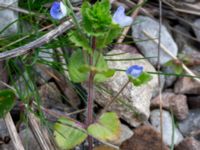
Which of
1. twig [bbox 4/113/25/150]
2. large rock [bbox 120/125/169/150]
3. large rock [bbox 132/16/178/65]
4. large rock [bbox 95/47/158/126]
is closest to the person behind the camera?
twig [bbox 4/113/25/150]

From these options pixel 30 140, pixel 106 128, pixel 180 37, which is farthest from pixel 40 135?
pixel 180 37

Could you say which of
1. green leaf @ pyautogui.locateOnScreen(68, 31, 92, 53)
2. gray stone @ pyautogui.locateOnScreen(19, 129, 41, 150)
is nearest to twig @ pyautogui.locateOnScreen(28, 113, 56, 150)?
gray stone @ pyautogui.locateOnScreen(19, 129, 41, 150)

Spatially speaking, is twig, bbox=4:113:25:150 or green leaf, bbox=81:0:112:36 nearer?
green leaf, bbox=81:0:112:36

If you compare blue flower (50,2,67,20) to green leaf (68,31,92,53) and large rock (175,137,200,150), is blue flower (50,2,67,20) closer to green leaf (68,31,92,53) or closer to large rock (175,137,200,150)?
green leaf (68,31,92,53)

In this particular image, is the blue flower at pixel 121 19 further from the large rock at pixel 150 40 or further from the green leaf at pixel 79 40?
the large rock at pixel 150 40

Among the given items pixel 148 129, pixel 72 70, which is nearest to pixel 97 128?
pixel 72 70

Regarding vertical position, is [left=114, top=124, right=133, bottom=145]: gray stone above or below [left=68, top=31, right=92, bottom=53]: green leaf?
below

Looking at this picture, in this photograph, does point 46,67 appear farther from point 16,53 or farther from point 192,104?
point 192,104
